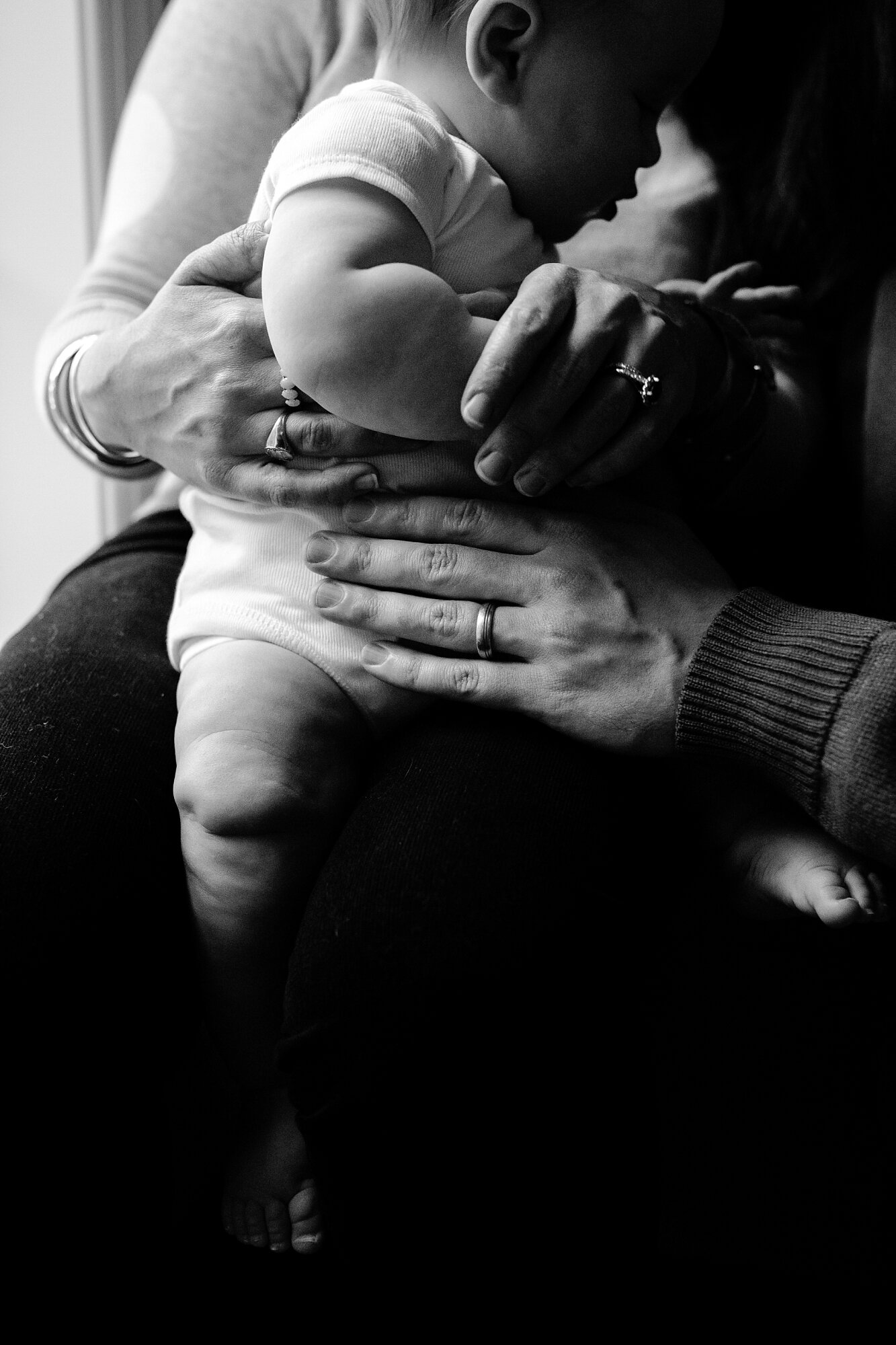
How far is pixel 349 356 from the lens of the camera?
2.19ft

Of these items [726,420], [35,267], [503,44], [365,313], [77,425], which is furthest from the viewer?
[35,267]

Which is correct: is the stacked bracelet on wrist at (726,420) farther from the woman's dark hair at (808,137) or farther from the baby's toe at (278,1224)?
the baby's toe at (278,1224)

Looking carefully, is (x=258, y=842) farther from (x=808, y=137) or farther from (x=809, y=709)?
(x=808, y=137)

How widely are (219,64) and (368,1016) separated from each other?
0.93m

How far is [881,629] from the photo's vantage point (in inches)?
28.6

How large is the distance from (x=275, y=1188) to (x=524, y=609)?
0.46 metres

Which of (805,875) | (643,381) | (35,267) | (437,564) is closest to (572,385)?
(643,381)

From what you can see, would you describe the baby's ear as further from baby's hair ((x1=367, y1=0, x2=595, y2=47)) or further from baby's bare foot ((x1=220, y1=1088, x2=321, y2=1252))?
baby's bare foot ((x1=220, y1=1088, x2=321, y2=1252))

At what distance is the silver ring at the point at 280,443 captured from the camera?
2.58 feet

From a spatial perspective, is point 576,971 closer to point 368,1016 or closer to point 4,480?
point 368,1016

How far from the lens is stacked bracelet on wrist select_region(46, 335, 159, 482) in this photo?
1.03m

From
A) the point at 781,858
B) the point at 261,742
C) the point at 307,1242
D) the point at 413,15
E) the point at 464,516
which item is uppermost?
the point at 413,15

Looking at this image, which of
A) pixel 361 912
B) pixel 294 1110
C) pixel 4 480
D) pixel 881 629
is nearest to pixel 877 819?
pixel 881 629

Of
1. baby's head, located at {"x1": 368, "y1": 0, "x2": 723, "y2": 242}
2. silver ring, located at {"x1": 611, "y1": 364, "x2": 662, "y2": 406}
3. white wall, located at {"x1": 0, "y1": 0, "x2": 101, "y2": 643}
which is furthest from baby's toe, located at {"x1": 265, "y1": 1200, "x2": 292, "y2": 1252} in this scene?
white wall, located at {"x1": 0, "y1": 0, "x2": 101, "y2": 643}
